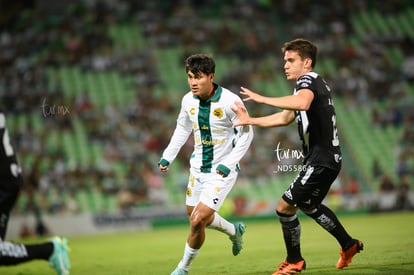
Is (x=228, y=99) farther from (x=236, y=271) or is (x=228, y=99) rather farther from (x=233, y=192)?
(x=233, y=192)

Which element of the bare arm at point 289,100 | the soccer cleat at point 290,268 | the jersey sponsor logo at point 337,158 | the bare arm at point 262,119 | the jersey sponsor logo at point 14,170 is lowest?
the soccer cleat at point 290,268

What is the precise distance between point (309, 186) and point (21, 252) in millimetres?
3407

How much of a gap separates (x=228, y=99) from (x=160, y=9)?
22.6 metres

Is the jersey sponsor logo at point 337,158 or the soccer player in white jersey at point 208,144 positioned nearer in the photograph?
the soccer player in white jersey at point 208,144

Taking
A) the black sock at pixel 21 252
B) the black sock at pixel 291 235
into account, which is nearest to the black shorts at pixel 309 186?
the black sock at pixel 291 235

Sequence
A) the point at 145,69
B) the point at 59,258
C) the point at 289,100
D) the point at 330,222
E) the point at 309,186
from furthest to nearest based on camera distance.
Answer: the point at 145,69 < the point at 330,222 < the point at 309,186 < the point at 289,100 < the point at 59,258

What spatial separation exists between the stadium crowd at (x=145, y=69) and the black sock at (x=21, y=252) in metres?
14.6

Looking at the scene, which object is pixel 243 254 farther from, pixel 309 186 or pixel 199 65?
pixel 199 65

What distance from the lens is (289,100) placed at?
25.4 ft

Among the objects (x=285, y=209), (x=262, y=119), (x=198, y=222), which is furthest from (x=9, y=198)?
(x=285, y=209)

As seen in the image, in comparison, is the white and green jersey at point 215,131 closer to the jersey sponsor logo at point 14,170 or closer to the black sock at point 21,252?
the black sock at point 21,252

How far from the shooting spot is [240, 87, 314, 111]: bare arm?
757cm

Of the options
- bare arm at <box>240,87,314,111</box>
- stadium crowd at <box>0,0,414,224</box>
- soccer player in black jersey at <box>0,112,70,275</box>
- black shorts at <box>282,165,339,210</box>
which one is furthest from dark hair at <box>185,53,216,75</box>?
stadium crowd at <box>0,0,414,224</box>

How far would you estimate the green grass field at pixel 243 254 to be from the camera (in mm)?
9281
